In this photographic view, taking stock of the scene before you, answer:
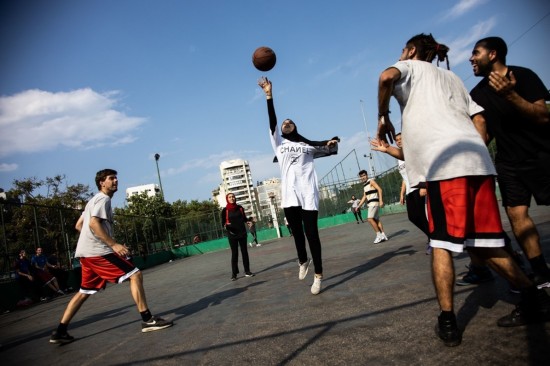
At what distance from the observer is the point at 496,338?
2.19 m

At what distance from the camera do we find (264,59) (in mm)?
6098

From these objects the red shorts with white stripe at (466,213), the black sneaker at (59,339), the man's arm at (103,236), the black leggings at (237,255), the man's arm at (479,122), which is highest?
the man's arm at (479,122)

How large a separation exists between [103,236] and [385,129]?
336 cm

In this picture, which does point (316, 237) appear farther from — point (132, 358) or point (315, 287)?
point (132, 358)

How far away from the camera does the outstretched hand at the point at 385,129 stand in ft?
9.53

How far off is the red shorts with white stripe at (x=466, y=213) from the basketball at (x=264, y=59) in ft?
13.8

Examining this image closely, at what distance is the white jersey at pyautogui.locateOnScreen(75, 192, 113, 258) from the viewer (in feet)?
14.7

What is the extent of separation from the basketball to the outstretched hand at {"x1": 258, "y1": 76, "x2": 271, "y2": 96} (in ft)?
4.32

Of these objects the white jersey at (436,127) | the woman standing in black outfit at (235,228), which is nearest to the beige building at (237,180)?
the woman standing in black outfit at (235,228)

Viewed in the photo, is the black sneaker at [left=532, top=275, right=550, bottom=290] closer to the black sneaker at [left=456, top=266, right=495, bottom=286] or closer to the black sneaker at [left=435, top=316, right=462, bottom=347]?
the black sneaker at [left=456, top=266, right=495, bottom=286]

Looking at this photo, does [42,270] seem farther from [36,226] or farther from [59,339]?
[59,339]

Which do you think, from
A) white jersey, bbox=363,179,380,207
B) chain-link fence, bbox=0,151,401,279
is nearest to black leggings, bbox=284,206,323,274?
white jersey, bbox=363,179,380,207

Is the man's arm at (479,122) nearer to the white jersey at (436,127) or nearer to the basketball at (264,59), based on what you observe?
the white jersey at (436,127)

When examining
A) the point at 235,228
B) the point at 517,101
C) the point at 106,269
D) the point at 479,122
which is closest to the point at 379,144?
the point at 479,122
